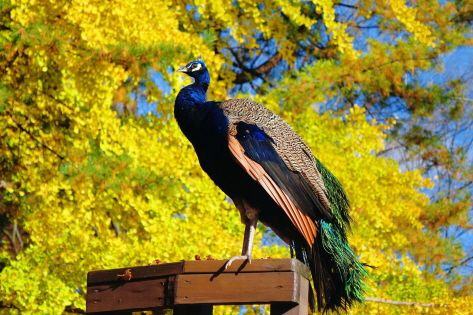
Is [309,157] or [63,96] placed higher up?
[63,96]

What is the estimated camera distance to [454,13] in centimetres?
1209

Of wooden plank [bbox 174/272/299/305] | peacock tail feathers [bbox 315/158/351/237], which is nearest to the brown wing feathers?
peacock tail feathers [bbox 315/158/351/237]

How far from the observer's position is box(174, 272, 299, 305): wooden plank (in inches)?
129

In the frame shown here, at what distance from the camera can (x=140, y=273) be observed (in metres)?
3.56

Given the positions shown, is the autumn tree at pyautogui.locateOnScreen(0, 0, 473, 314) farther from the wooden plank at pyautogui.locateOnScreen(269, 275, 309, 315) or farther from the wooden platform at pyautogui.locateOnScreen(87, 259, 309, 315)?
the wooden plank at pyautogui.locateOnScreen(269, 275, 309, 315)

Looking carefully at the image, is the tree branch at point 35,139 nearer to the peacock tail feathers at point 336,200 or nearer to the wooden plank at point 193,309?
the peacock tail feathers at point 336,200

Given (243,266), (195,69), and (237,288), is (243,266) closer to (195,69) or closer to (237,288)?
(237,288)

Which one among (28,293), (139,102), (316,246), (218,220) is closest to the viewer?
(316,246)

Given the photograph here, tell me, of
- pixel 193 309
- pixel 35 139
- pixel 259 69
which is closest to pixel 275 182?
pixel 193 309

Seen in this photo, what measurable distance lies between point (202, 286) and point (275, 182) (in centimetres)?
55

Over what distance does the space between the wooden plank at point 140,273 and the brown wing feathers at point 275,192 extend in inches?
19.3

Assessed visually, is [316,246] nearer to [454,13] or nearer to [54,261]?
[54,261]

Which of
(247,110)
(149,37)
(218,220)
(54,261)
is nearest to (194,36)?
(149,37)

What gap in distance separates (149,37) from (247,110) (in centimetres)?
354
